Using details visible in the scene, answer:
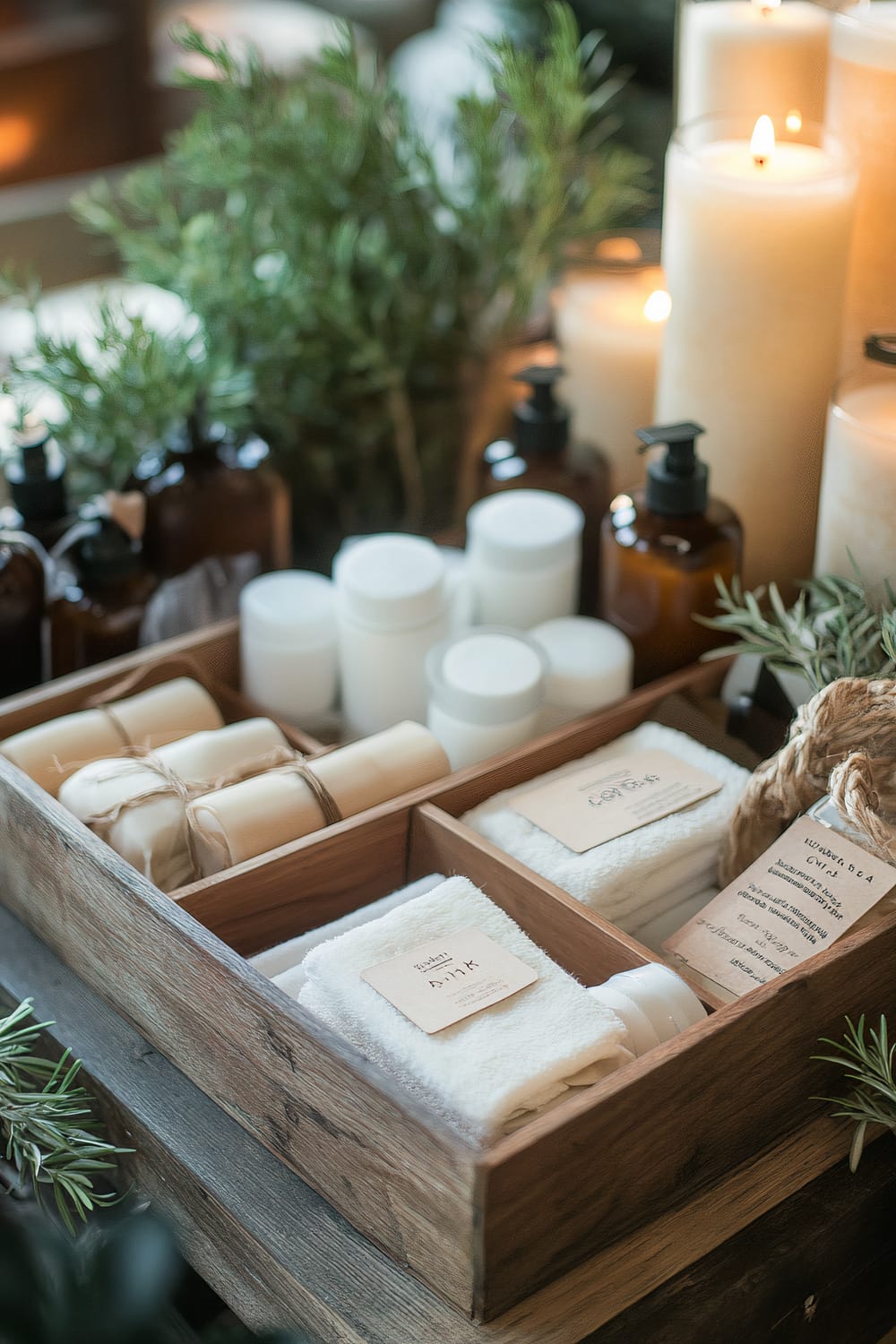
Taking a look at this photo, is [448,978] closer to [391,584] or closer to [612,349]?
[391,584]

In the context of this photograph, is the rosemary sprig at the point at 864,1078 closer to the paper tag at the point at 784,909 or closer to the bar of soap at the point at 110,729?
the paper tag at the point at 784,909

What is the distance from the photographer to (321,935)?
0.67 m

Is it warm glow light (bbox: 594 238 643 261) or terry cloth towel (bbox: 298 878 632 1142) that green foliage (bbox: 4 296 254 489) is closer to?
warm glow light (bbox: 594 238 643 261)

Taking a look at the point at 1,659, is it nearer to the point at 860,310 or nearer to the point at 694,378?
the point at 694,378

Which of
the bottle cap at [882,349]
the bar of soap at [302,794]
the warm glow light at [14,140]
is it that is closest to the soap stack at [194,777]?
the bar of soap at [302,794]

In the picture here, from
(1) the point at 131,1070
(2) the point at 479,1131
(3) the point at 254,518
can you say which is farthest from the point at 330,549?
(2) the point at 479,1131

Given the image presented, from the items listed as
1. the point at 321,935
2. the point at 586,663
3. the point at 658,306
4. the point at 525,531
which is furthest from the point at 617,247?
the point at 321,935

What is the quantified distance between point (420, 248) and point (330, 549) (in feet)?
0.90

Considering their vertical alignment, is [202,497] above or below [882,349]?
below

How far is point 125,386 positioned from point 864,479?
53cm

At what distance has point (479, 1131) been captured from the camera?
1.70 ft

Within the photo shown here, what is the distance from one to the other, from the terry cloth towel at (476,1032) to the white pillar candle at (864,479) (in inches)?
12.6

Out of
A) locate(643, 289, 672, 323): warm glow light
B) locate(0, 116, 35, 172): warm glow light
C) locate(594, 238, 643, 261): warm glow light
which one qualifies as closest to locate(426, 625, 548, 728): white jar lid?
locate(643, 289, 672, 323): warm glow light

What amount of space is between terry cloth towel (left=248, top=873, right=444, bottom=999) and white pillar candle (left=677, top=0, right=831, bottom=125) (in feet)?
1.91
